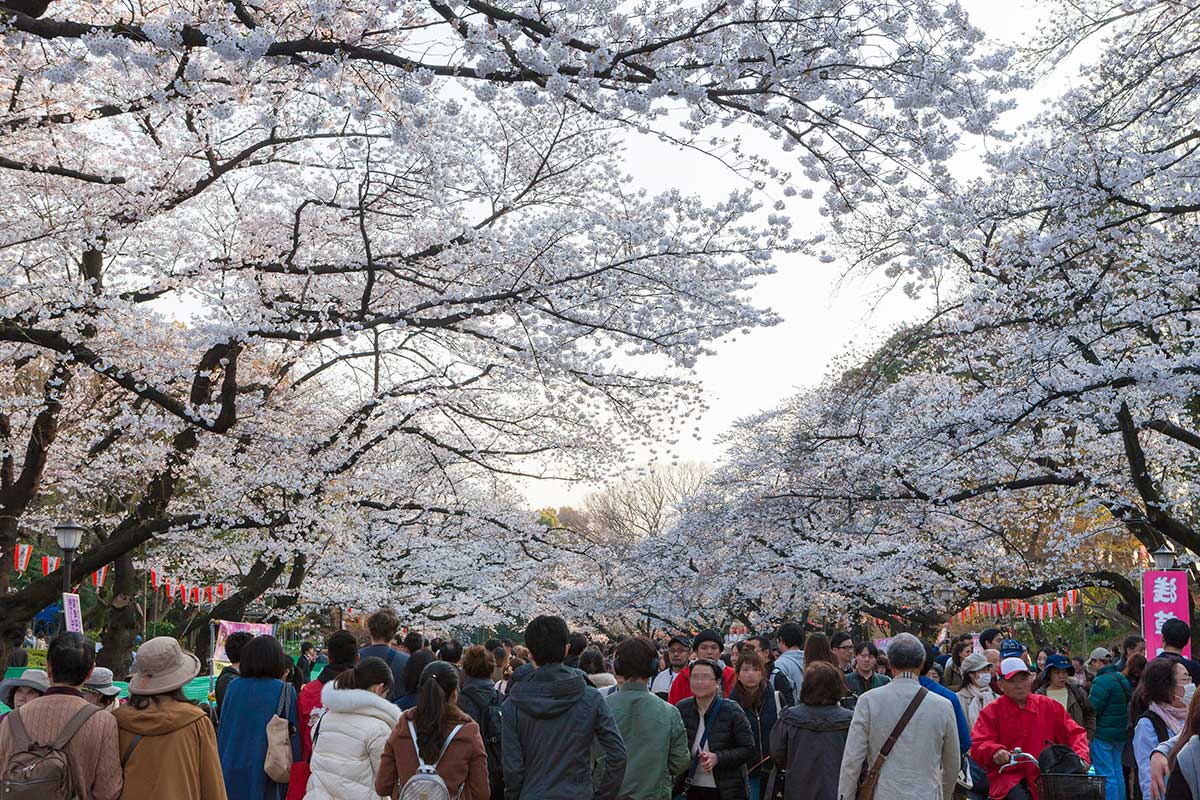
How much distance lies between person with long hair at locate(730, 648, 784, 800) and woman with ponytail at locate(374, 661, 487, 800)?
7.97ft

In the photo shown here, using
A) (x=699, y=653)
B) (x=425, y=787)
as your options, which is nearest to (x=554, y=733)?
(x=425, y=787)

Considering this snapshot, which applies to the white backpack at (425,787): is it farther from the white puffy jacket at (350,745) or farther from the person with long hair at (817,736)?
the person with long hair at (817,736)

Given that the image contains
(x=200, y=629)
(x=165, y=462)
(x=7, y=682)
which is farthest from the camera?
(x=200, y=629)

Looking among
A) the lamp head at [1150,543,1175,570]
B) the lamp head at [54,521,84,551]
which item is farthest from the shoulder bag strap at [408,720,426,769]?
the lamp head at [1150,543,1175,570]

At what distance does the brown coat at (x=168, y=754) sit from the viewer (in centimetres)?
461

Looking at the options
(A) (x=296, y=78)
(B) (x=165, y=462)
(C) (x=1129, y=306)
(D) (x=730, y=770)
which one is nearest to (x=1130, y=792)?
(D) (x=730, y=770)

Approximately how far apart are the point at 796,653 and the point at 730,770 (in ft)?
6.56

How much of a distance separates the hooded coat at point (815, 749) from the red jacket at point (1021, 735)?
1.20 m

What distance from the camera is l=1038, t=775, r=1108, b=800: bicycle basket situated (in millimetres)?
6398

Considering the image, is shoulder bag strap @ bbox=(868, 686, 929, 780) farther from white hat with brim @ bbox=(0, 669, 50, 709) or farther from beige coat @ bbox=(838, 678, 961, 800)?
white hat with brim @ bbox=(0, 669, 50, 709)

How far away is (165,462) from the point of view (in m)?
15.8

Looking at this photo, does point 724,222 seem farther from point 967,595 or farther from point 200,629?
point 200,629

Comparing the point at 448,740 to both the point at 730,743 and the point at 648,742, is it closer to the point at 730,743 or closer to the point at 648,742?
the point at 648,742

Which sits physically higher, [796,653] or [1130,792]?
[796,653]
